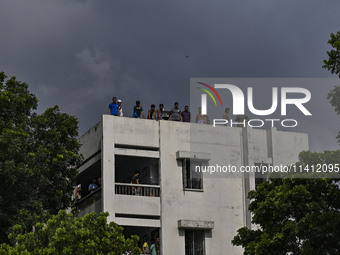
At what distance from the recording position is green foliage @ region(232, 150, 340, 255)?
83.1 ft

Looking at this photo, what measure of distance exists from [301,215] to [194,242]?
25.1 feet

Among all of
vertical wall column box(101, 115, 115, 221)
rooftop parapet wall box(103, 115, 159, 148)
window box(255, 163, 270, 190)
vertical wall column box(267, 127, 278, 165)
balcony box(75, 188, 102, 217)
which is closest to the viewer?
vertical wall column box(101, 115, 115, 221)

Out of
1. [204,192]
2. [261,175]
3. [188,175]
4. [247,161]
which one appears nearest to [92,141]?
[188,175]

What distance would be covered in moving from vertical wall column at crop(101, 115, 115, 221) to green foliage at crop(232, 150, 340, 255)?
624 cm

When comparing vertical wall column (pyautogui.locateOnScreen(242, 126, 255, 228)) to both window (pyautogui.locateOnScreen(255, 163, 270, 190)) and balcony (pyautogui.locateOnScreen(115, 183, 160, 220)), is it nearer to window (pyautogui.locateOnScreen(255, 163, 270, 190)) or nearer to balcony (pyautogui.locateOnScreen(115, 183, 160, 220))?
window (pyautogui.locateOnScreen(255, 163, 270, 190))

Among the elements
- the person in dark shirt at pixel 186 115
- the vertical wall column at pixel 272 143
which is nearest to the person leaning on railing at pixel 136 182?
the person in dark shirt at pixel 186 115

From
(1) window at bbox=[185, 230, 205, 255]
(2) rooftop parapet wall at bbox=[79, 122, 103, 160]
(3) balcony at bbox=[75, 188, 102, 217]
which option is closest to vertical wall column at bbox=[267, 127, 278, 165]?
(1) window at bbox=[185, 230, 205, 255]

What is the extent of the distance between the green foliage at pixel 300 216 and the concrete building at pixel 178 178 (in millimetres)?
5373

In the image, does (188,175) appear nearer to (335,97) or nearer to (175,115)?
(175,115)

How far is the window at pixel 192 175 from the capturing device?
33406mm

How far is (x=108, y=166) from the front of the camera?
32344 millimetres

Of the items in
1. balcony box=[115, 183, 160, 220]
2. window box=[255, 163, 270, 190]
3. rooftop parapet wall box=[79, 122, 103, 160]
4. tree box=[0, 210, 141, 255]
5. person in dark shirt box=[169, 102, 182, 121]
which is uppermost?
person in dark shirt box=[169, 102, 182, 121]

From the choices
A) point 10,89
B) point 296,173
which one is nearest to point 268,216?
point 296,173

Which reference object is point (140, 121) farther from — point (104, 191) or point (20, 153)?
point (20, 153)
